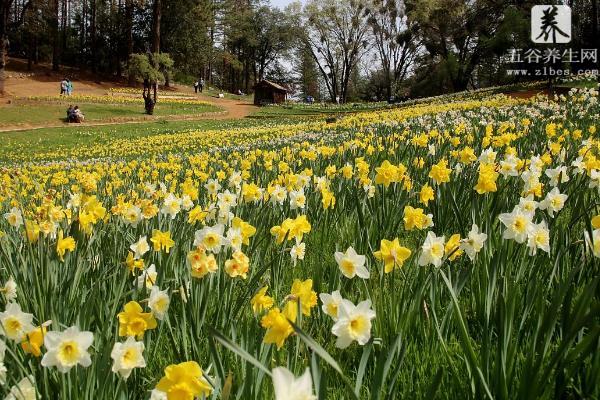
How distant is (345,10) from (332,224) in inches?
2176

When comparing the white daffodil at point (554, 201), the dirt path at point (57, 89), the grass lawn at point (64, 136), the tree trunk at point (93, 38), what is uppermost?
the tree trunk at point (93, 38)

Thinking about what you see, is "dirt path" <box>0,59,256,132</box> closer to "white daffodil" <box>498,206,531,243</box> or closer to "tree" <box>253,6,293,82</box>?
"tree" <box>253,6,293,82</box>

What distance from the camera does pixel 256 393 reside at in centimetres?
102

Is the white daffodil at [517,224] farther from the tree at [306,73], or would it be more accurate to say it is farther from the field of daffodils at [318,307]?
the tree at [306,73]

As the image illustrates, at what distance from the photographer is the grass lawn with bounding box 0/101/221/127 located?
2535cm

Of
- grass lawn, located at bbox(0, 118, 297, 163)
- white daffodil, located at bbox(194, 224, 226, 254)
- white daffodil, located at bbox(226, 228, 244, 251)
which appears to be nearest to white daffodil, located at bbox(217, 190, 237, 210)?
white daffodil, located at bbox(226, 228, 244, 251)

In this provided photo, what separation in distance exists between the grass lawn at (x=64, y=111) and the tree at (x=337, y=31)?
2403 cm

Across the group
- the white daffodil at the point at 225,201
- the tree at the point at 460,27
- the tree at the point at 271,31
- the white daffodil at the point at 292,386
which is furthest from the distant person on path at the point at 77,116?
the tree at the point at 271,31

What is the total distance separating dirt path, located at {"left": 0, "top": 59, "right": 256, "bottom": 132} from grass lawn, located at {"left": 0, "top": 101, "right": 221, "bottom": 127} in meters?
0.69

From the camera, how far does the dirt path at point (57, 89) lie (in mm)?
27744

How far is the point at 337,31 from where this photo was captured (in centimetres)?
5525

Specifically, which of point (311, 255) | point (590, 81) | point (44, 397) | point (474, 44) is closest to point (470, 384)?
point (44, 397)

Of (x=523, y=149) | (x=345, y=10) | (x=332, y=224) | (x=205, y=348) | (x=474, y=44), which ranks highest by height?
(x=345, y=10)

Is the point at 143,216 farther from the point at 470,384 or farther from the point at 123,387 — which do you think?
the point at 470,384
